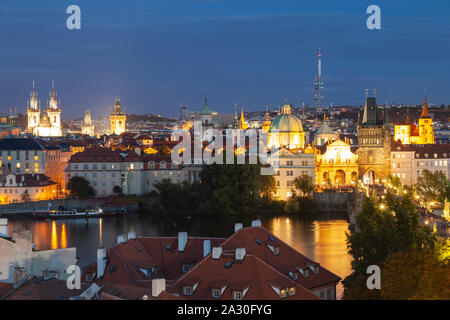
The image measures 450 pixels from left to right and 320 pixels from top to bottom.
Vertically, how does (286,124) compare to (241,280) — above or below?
above

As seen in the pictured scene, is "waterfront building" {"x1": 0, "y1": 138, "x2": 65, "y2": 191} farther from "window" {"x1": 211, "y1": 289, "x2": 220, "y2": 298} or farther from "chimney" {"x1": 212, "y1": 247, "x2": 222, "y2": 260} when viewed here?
"window" {"x1": 211, "y1": 289, "x2": 220, "y2": 298}

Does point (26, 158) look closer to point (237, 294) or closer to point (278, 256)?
point (278, 256)

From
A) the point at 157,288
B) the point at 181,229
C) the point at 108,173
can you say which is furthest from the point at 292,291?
the point at 108,173

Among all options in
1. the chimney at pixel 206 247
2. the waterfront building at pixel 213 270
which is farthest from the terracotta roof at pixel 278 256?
the chimney at pixel 206 247

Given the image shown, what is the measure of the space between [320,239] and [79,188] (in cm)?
1863

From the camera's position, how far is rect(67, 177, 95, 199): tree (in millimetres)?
46781

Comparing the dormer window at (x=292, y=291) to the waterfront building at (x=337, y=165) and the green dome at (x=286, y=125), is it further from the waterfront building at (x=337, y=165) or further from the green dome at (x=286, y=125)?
the green dome at (x=286, y=125)

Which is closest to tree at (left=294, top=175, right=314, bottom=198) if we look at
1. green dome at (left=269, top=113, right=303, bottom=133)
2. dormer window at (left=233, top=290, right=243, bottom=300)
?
→ green dome at (left=269, top=113, right=303, bottom=133)

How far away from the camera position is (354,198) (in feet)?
143

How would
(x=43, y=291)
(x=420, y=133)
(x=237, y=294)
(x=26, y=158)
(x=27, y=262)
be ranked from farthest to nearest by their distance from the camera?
(x=420, y=133), (x=26, y=158), (x=27, y=262), (x=237, y=294), (x=43, y=291)

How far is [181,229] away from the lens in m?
36.2

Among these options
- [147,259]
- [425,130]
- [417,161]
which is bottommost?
[147,259]

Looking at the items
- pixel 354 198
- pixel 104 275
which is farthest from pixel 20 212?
pixel 104 275

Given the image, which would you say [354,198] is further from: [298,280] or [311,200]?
[298,280]
